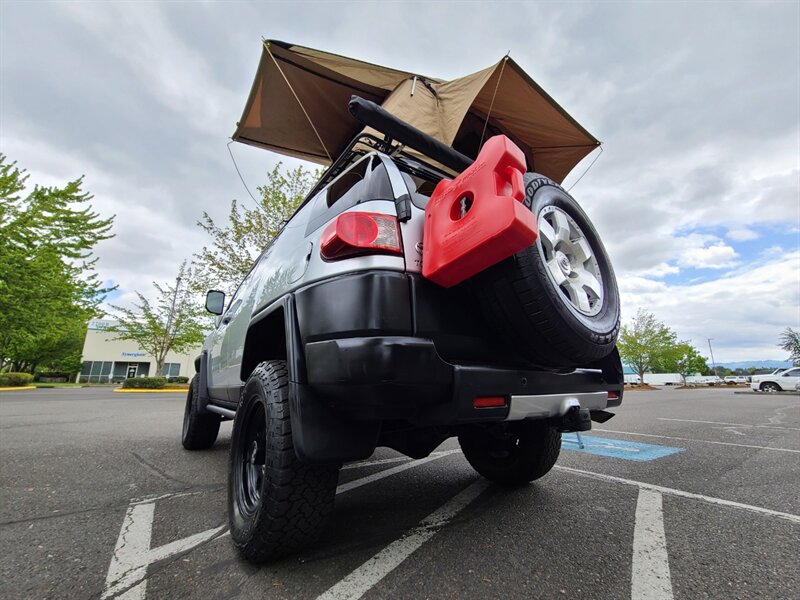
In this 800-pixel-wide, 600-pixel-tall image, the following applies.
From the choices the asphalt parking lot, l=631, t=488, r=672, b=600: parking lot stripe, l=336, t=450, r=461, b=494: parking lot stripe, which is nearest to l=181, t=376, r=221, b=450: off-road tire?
the asphalt parking lot

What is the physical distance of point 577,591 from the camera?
144 centimetres

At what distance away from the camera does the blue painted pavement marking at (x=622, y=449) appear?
13.1 ft

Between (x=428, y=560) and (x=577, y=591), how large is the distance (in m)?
0.61

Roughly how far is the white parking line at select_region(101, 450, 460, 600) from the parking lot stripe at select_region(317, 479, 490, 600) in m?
0.77

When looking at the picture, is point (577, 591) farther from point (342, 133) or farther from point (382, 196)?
point (342, 133)

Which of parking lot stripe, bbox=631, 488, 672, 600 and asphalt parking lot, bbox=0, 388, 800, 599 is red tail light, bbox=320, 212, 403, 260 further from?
parking lot stripe, bbox=631, 488, 672, 600

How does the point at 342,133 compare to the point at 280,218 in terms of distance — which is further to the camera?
the point at 280,218

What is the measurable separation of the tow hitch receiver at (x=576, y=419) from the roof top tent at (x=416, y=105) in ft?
8.04

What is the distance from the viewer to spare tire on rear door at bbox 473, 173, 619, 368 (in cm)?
150

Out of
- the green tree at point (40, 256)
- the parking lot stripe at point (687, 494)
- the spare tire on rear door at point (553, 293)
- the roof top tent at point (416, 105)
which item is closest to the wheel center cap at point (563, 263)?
the spare tire on rear door at point (553, 293)

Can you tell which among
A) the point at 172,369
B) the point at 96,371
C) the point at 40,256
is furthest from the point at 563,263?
the point at 96,371

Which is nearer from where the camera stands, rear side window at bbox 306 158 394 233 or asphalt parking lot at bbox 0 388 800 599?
asphalt parking lot at bbox 0 388 800 599

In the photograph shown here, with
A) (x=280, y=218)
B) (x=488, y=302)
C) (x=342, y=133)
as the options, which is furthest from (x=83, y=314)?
(x=488, y=302)

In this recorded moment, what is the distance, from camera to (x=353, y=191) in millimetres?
1829
